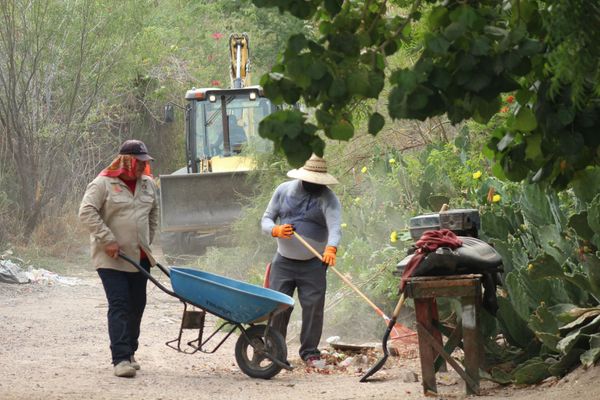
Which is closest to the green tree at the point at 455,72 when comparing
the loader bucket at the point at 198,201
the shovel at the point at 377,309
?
the shovel at the point at 377,309

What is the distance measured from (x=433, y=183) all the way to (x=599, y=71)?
6.93 metres

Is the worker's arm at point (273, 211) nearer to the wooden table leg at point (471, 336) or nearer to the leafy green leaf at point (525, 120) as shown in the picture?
the wooden table leg at point (471, 336)

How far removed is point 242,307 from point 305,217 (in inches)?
50.1

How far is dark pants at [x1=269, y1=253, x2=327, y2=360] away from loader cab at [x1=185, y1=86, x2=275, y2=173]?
995cm

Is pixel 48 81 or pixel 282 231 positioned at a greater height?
pixel 48 81

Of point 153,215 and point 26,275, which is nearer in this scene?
point 153,215

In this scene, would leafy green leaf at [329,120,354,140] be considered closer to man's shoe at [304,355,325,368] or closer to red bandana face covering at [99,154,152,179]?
red bandana face covering at [99,154,152,179]

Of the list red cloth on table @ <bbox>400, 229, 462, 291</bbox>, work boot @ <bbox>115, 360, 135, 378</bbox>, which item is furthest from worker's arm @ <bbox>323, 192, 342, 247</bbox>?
work boot @ <bbox>115, 360, 135, 378</bbox>

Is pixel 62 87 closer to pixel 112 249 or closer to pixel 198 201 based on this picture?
pixel 198 201

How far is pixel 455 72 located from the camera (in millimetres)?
4531

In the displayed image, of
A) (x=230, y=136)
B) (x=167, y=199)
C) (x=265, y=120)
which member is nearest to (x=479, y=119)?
(x=265, y=120)

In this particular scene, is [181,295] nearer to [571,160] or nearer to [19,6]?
[571,160]

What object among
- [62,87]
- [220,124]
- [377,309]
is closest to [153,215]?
[377,309]

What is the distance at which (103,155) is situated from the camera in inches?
1082
